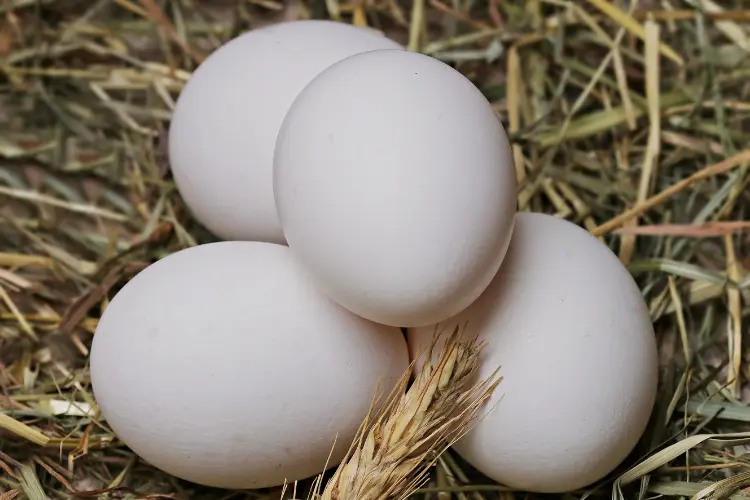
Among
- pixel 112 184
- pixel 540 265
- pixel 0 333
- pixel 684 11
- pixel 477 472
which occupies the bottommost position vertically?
pixel 477 472

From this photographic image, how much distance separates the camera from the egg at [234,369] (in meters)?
1.02

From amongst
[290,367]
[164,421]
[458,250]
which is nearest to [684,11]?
[458,250]

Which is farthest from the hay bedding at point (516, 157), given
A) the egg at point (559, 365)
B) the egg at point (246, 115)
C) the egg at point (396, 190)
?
the egg at point (396, 190)

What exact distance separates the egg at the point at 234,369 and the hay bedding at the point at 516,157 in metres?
0.15

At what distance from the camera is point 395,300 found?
0.97 m

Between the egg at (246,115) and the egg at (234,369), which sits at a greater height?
the egg at (246,115)

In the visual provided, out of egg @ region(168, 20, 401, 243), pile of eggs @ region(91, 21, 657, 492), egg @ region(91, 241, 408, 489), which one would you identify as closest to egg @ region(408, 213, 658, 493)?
pile of eggs @ region(91, 21, 657, 492)

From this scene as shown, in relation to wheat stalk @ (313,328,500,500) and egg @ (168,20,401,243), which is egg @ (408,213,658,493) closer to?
wheat stalk @ (313,328,500,500)

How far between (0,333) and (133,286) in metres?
0.33

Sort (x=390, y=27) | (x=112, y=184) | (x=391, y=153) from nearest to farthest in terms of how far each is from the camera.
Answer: (x=391, y=153), (x=112, y=184), (x=390, y=27)

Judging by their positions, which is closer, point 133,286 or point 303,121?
point 303,121

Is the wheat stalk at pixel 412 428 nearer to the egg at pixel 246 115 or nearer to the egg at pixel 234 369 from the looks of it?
the egg at pixel 234 369

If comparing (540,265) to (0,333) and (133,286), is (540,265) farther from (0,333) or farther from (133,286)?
(0,333)

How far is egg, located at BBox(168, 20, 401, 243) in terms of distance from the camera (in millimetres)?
1144
